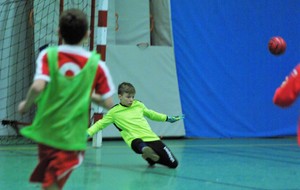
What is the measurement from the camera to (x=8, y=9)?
931cm

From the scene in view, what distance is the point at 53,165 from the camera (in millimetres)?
3238

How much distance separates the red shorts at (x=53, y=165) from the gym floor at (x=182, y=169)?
1800mm

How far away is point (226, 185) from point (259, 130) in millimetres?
5407

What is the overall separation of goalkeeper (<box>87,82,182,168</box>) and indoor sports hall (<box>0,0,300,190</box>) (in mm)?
763

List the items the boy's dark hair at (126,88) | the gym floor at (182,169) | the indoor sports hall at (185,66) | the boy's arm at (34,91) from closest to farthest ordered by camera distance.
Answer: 1. the boy's arm at (34,91)
2. the gym floor at (182,169)
3. the boy's dark hair at (126,88)
4. the indoor sports hall at (185,66)

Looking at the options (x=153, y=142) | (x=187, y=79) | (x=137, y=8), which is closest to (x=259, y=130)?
(x=187, y=79)

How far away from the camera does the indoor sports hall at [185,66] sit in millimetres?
8656

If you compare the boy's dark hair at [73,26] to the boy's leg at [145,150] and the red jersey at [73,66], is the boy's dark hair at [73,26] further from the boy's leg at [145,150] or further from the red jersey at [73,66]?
the boy's leg at [145,150]

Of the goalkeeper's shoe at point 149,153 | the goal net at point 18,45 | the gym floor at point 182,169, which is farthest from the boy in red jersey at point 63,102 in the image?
the goal net at point 18,45

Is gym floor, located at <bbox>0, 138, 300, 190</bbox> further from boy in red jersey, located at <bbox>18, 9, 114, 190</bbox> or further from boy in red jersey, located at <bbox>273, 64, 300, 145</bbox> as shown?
boy in red jersey, located at <bbox>273, 64, 300, 145</bbox>

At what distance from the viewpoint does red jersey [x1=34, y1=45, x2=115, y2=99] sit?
3.19 metres

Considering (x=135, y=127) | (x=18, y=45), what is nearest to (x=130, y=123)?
(x=135, y=127)

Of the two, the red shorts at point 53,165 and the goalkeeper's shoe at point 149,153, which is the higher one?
the red shorts at point 53,165

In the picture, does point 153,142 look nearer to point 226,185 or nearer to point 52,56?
point 226,185
